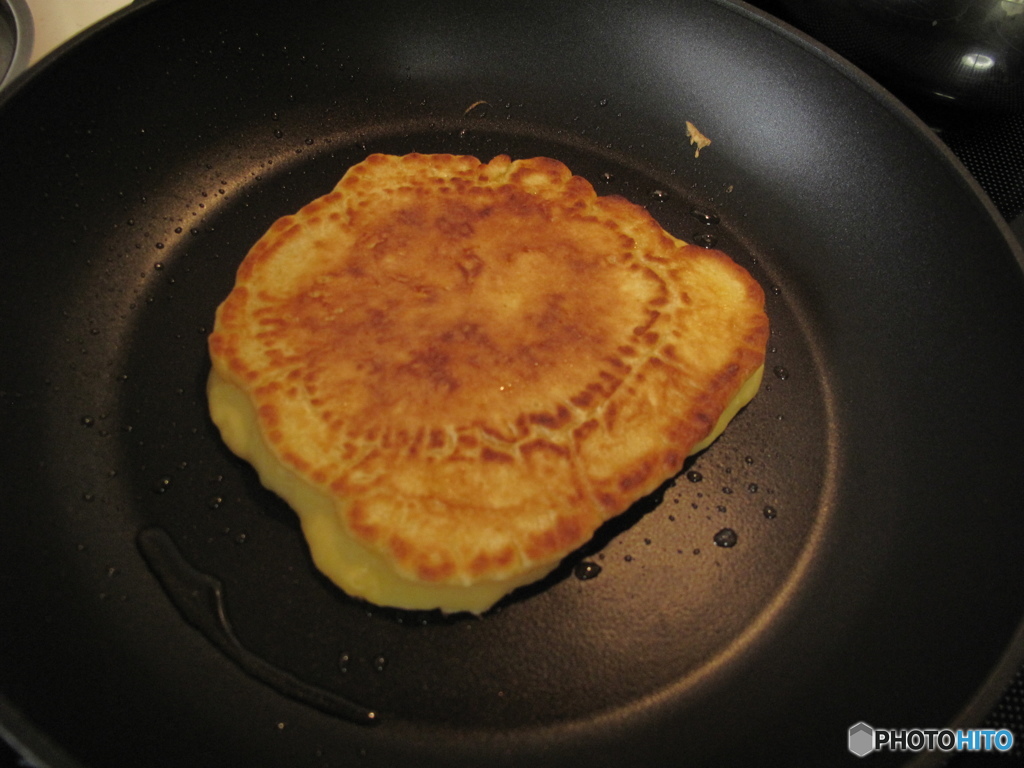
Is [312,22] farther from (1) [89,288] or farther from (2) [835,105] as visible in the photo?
(2) [835,105]

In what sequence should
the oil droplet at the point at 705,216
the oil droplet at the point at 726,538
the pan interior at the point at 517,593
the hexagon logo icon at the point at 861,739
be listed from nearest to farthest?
the hexagon logo icon at the point at 861,739 → the pan interior at the point at 517,593 → the oil droplet at the point at 726,538 → the oil droplet at the point at 705,216

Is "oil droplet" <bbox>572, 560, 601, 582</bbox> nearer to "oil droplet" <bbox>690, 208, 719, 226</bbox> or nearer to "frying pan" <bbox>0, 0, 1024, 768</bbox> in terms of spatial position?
"frying pan" <bbox>0, 0, 1024, 768</bbox>

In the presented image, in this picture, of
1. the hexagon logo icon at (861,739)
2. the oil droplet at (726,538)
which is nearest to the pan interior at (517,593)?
the oil droplet at (726,538)

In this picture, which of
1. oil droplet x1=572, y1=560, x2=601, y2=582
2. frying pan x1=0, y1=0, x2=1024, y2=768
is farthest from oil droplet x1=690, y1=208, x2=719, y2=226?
oil droplet x1=572, y1=560, x2=601, y2=582

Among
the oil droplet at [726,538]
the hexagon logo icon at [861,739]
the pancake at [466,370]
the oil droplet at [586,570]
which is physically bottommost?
the hexagon logo icon at [861,739]

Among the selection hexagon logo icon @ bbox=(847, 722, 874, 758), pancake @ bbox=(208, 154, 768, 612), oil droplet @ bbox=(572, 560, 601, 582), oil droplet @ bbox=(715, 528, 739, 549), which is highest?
pancake @ bbox=(208, 154, 768, 612)

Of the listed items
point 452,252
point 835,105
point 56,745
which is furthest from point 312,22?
point 56,745

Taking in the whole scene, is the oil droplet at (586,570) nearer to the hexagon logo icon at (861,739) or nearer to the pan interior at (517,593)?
the pan interior at (517,593)
